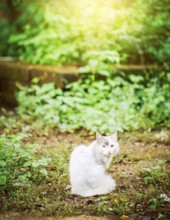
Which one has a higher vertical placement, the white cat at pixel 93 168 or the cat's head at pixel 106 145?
the cat's head at pixel 106 145

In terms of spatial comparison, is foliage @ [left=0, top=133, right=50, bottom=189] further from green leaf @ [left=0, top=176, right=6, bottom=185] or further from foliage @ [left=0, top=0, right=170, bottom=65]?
foliage @ [left=0, top=0, right=170, bottom=65]

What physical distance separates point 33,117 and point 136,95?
1.79 metres

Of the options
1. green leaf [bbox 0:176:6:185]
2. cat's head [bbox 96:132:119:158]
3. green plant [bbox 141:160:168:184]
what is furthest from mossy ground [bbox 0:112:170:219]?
cat's head [bbox 96:132:119:158]

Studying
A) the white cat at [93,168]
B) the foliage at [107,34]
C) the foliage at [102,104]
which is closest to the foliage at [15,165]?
the white cat at [93,168]

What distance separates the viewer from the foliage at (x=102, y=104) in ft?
22.7

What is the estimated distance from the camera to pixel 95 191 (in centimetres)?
433

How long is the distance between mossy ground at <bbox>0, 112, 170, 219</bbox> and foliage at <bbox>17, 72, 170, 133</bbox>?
760 mm

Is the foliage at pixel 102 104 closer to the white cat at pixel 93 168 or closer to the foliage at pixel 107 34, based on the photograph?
the foliage at pixel 107 34

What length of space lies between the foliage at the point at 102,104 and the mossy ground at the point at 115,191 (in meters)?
0.76

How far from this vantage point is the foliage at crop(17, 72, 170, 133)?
22.7 feet

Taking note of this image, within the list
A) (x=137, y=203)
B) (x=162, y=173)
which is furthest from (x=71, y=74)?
(x=137, y=203)

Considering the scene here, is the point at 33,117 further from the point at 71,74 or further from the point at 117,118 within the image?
the point at 117,118

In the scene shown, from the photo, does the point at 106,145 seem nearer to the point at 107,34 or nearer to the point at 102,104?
the point at 102,104

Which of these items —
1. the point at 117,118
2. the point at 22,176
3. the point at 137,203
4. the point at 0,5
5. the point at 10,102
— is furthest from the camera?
the point at 0,5
